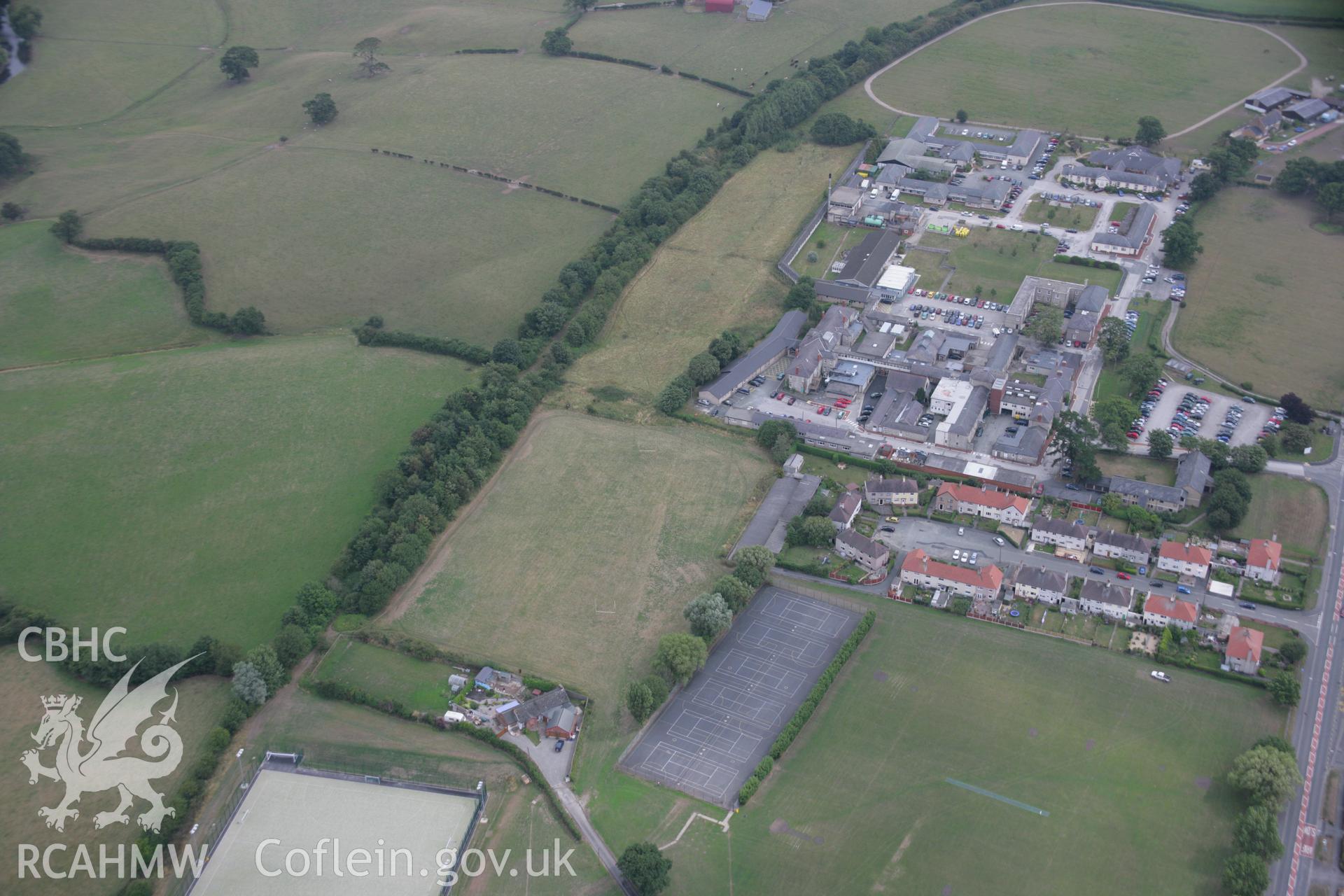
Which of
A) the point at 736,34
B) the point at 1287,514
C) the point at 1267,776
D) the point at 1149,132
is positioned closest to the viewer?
the point at 1267,776

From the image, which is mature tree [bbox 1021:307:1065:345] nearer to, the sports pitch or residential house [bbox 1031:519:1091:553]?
residential house [bbox 1031:519:1091:553]

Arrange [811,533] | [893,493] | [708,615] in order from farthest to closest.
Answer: [893,493] < [811,533] < [708,615]

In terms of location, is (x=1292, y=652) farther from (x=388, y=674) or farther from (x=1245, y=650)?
(x=388, y=674)

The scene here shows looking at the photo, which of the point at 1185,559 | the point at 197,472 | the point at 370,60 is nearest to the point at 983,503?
the point at 1185,559

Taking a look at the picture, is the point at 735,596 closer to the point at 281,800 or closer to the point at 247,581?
the point at 281,800

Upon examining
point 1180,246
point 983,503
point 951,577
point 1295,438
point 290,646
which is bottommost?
point 290,646

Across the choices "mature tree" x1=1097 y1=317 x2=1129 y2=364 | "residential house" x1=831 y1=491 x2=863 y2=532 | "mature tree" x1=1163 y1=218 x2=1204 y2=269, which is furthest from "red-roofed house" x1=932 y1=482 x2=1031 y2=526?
"mature tree" x1=1163 y1=218 x2=1204 y2=269
